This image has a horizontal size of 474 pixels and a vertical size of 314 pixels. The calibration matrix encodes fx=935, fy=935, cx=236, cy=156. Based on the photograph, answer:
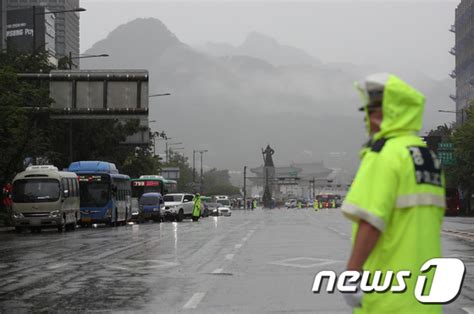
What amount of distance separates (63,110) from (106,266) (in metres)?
26.3

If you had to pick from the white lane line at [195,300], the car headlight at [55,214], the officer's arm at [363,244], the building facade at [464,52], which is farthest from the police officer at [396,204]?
the building facade at [464,52]

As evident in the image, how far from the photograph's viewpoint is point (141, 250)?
26.2 meters

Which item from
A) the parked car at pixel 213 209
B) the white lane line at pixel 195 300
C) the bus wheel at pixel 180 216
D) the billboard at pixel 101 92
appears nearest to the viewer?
the white lane line at pixel 195 300

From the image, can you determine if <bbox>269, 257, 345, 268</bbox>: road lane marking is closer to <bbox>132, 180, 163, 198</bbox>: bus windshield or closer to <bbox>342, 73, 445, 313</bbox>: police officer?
<bbox>342, 73, 445, 313</bbox>: police officer

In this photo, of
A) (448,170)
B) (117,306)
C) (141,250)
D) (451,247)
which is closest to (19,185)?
(141,250)

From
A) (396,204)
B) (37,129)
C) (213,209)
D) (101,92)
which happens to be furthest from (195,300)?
(213,209)

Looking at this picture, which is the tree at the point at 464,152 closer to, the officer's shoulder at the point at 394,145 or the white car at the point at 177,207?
the white car at the point at 177,207

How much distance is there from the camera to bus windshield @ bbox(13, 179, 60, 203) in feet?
145

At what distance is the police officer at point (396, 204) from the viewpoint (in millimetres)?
4742

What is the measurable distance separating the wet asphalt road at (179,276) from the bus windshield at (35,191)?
49.1 ft

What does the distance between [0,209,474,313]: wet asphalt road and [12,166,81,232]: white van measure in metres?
14.7

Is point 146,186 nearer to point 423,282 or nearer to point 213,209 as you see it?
point 213,209

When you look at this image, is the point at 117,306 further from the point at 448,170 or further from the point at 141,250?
the point at 448,170

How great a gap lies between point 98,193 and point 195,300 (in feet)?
132
